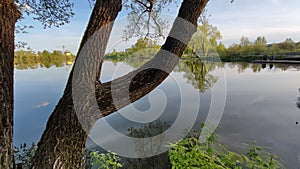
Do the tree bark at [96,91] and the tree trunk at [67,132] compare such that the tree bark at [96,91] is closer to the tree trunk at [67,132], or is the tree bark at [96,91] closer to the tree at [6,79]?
the tree trunk at [67,132]

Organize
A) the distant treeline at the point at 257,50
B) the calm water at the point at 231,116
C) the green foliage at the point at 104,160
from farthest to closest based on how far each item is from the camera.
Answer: the distant treeline at the point at 257,50 < the calm water at the point at 231,116 < the green foliage at the point at 104,160

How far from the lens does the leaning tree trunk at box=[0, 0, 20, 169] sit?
3.33 feet

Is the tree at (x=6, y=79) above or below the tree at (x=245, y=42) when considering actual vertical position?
below

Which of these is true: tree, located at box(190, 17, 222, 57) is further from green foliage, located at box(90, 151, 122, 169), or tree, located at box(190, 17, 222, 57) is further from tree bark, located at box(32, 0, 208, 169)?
green foliage, located at box(90, 151, 122, 169)

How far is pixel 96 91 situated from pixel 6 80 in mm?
480

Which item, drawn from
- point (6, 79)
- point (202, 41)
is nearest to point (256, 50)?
point (202, 41)

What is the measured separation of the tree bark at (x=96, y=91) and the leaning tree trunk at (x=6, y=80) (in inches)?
5.6

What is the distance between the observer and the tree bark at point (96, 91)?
1072 millimetres

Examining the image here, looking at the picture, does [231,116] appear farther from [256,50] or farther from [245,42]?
[245,42]

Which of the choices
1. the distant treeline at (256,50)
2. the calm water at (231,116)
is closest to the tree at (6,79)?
the calm water at (231,116)

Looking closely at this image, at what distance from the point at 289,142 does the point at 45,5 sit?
5.67m

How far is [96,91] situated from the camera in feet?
3.86

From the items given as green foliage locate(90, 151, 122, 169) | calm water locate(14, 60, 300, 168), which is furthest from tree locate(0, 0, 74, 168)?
calm water locate(14, 60, 300, 168)

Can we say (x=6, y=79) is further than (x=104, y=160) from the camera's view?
No
